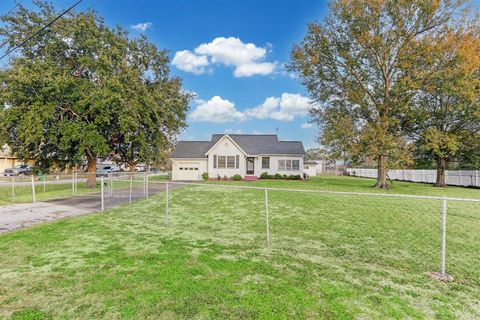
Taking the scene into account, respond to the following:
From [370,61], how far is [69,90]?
21.6 m

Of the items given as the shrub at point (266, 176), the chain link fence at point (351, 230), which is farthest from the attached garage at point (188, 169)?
the chain link fence at point (351, 230)

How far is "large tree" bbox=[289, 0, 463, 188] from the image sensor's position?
1939 centimetres

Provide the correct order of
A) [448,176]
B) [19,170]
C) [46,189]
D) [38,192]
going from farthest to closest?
[19,170] < [448,176] < [46,189] < [38,192]

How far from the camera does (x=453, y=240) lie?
21.3 ft

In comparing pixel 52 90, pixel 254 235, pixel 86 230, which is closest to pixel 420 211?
pixel 254 235

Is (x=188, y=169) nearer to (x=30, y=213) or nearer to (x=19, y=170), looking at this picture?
(x=30, y=213)

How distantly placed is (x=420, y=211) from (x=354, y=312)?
8750mm

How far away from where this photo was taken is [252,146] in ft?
105

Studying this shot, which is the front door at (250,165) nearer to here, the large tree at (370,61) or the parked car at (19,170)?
the large tree at (370,61)

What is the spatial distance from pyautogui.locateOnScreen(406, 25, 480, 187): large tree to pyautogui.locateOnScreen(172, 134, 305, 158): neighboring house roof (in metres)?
11.7

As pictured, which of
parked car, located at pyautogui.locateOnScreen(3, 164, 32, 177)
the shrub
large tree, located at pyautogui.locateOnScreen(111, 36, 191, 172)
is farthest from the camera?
parked car, located at pyautogui.locateOnScreen(3, 164, 32, 177)

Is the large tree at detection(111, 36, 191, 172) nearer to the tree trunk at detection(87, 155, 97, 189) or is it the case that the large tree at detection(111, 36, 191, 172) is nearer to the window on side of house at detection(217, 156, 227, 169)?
the tree trunk at detection(87, 155, 97, 189)

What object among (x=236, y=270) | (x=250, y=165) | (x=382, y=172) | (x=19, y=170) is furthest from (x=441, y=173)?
(x=19, y=170)

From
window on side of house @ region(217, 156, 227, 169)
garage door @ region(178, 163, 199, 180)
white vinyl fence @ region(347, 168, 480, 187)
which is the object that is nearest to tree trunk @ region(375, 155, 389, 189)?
white vinyl fence @ region(347, 168, 480, 187)
